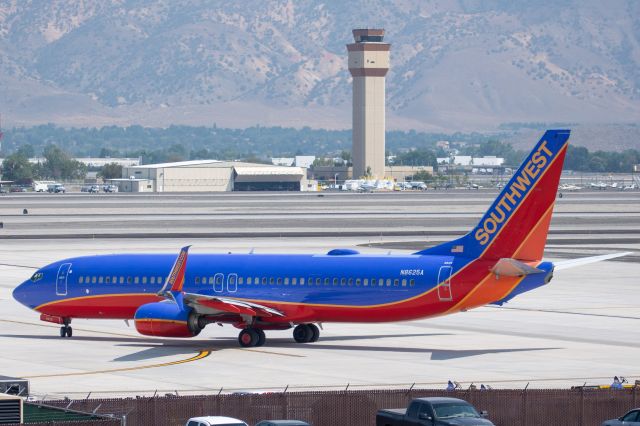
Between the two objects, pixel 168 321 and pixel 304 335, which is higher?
pixel 168 321

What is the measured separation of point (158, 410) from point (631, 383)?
15.2 meters

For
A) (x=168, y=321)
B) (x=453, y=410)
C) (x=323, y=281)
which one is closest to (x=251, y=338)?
(x=168, y=321)

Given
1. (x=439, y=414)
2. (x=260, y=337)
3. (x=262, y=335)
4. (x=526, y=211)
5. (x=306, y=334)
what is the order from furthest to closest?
1. (x=306, y=334)
2. (x=262, y=335)
3. (x=260, y=337)
4. (x=526, y=211)
5. (x=439, y=414)

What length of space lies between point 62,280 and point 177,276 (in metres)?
6.44

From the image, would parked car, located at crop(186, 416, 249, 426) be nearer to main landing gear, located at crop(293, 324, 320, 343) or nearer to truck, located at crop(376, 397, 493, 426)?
truck, located at crop(376, 397, 493, 426)

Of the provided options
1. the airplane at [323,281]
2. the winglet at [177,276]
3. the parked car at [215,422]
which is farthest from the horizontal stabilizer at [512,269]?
the parked car at [215,422]

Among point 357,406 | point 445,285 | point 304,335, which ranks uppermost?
point 445,285

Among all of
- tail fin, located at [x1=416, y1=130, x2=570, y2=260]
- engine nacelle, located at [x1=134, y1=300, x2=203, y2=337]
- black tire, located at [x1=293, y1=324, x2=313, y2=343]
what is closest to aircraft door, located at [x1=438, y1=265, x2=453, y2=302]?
tail fin, located at [x1=416, y1=130, x2=570, y2=260]

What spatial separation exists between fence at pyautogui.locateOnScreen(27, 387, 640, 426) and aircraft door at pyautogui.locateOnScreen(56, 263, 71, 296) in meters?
19.6

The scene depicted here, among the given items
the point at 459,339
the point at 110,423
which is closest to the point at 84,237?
the point at 459,339

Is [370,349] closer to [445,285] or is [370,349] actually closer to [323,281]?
[323,281]

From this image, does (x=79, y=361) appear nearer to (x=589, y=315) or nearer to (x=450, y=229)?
(x=589, y=315)

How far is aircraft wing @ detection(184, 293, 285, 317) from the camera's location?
49.2m

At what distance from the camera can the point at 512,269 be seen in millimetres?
47438
